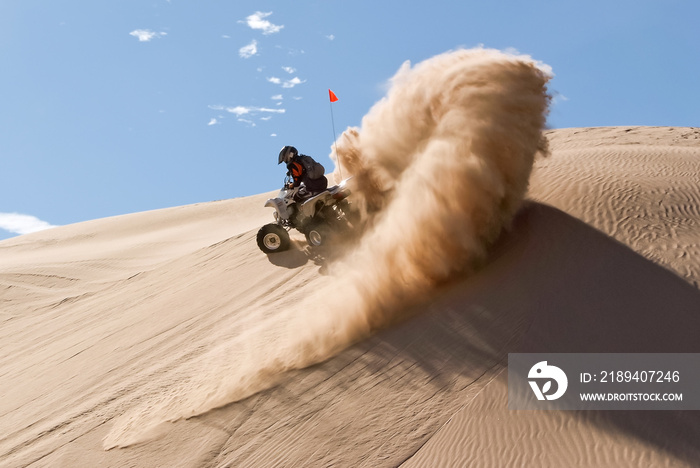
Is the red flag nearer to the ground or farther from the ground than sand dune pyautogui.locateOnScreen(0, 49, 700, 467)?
farther from the ground

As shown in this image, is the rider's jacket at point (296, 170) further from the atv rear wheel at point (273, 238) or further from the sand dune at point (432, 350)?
the sand dune at point (432, 350)

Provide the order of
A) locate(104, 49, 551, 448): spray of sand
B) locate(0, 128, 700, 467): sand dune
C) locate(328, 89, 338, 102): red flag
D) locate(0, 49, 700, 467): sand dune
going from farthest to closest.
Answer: locate(328, 89, 338, 102): red flag → locate(104, 49, 551, 448): spray of sand → locate(0, 49, 700, 467): sand dune → locate(0, 128, 700, 467): sand dune

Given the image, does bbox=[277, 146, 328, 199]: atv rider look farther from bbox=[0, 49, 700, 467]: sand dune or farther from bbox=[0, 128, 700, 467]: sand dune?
bbox=[0, 128, 700, 467]: sand dune

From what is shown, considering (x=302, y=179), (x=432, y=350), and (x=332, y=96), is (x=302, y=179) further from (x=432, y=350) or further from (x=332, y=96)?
(x=432, y=350)

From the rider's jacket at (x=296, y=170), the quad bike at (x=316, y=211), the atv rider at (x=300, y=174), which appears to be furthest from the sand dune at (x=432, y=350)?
the rider's jacket at (x=296, y=170)

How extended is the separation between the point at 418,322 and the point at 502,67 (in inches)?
177

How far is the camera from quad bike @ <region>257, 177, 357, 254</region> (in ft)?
36.4

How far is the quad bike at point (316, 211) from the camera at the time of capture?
437 inches

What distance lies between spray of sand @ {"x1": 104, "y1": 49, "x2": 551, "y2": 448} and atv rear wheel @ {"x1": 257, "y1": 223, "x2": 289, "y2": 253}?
198cm

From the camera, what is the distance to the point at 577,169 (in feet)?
40.2

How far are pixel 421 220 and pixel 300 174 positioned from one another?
10.2ft

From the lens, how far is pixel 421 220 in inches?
348

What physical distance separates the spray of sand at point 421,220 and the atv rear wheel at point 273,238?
198cm

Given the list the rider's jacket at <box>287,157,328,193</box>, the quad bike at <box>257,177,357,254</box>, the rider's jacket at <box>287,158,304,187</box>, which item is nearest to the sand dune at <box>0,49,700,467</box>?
the quad bike at <box>257,177,357,254</box>
